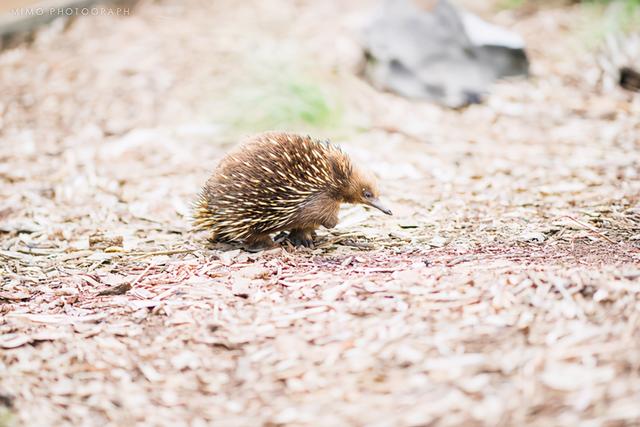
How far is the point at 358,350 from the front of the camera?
9.73 feet

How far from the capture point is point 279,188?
4414 millimetres

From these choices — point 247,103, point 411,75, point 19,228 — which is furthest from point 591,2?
point 19,228

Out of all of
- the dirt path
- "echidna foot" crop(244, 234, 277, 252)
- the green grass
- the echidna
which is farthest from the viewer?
the green grass

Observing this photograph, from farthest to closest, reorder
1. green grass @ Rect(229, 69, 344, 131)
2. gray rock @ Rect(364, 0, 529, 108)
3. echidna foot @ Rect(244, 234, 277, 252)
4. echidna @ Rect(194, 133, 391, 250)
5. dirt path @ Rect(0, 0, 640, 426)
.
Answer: gray rock @ Rect(364, 0, 529, 108)
green grass @ Rect(229, 69, 344, 131)
echidna foot @ Rect(244, 234, 277, 252)
echidna @ Rect(194, 133, 391, 250)
dirt path @ Rect(0, 0, 640, 426)

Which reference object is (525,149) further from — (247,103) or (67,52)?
(67,52)

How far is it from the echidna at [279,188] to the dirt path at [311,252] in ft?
0.78

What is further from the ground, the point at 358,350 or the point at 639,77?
the point at 639,77

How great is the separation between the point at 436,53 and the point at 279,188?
406 cm

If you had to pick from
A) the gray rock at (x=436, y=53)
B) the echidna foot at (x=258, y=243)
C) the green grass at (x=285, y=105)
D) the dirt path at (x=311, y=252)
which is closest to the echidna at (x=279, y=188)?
the echidna foot at (x=258, y=243)

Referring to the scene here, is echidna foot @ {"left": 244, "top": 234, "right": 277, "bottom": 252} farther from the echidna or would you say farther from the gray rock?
the gray rock

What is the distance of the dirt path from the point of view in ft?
9.13

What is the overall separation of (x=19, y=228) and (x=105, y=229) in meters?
0.60

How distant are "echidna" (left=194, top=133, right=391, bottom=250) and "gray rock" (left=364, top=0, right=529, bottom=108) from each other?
328 cm

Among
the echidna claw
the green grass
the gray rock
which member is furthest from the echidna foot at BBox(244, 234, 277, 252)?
the gray rock
